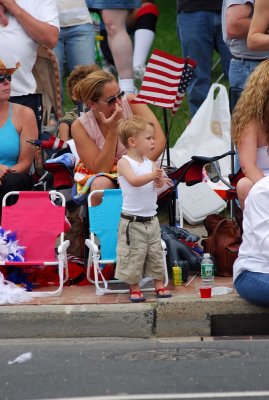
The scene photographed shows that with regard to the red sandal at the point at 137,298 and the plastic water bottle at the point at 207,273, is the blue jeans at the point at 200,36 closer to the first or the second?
the plastic water bottle at the point at 207,273

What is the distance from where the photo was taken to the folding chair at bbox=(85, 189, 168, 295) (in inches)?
313

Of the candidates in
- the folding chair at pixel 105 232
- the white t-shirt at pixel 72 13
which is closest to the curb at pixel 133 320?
the folding chair at pixel 105 232

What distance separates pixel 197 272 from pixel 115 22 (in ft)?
12.5

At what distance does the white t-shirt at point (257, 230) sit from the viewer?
737 cm

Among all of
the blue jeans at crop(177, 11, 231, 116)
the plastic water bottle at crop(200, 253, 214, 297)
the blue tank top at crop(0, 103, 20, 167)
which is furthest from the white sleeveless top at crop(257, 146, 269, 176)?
the blue jeans at crop(177, 11, 231, 116)

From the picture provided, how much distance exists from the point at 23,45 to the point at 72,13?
1430 millimetres

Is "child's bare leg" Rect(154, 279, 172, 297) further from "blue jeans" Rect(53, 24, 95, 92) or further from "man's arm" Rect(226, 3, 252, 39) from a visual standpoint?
"blue jeans" Rect(53, 24, 95, 92)

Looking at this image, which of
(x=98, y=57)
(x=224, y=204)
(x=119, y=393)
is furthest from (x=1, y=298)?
(x=98, y=57)

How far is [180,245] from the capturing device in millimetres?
8250

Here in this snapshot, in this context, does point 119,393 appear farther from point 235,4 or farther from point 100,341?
point 235,4

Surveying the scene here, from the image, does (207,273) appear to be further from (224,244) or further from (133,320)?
(133,320)

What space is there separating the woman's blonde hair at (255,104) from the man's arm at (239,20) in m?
1.11

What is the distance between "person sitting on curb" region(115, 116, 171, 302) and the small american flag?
2.96 ft

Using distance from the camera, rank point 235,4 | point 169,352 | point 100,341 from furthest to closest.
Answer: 1. point 235,4
2. point 100,341
3. point 169,352
